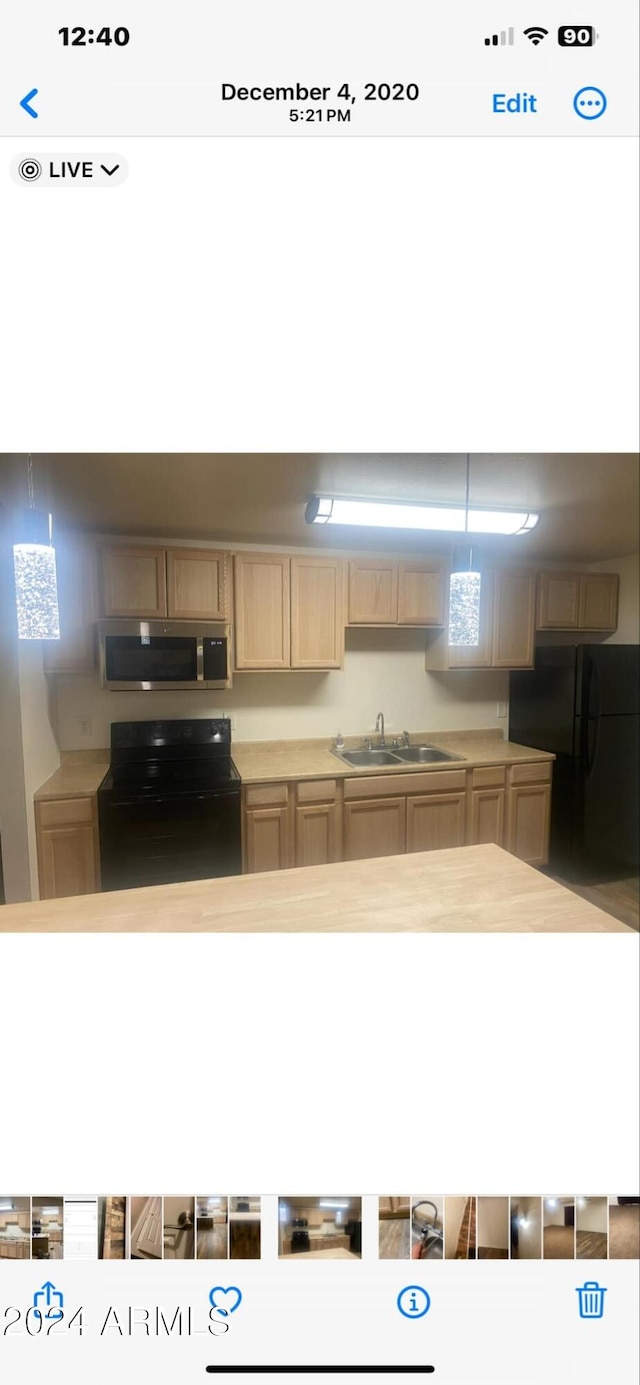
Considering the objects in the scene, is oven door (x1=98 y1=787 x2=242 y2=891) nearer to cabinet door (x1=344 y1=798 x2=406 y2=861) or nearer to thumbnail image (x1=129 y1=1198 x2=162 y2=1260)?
cabinet door (x1=344 y1=798 x2=406 y2=861)

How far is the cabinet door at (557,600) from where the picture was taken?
2.99m

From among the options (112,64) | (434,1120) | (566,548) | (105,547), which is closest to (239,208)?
(112,64)

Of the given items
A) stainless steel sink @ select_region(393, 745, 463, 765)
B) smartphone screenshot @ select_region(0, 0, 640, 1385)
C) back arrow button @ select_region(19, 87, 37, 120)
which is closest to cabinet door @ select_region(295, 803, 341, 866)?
stainless steel sink @ select_region(393, 745, 463, 765)

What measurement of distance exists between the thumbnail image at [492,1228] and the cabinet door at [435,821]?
219 cm

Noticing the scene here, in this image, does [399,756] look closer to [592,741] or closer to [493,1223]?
[592,741]

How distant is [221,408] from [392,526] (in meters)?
1.55

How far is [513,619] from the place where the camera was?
2959 mm

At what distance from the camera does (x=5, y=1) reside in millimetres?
404

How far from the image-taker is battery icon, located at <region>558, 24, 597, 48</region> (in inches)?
16.4

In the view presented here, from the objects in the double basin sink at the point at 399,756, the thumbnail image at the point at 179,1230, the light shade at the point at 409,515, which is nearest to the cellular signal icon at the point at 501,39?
the thumbnail image at the point at 179,1230

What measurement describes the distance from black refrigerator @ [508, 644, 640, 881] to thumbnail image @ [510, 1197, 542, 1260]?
101 inches

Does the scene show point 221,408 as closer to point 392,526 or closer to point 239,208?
point 239,208

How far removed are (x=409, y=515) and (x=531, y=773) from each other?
5.88 feet
